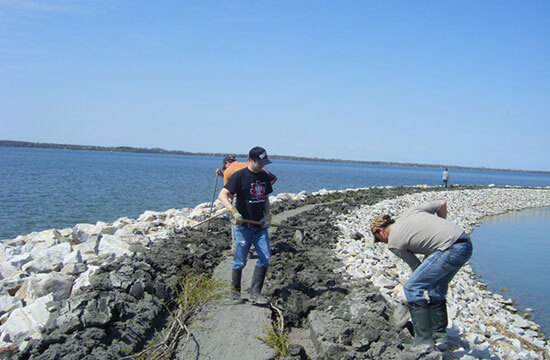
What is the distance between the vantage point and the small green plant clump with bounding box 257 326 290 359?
511cm

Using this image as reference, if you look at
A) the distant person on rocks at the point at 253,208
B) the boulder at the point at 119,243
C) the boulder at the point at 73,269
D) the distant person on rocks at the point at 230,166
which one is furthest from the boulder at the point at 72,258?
the distant person on rocks at the point at 253,208

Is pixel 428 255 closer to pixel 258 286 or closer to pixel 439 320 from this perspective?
pixel 439 320

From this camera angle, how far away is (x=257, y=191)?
20.8 ft

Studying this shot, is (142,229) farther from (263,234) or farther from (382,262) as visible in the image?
(263,234)

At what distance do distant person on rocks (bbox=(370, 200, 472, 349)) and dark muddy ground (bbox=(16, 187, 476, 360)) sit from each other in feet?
1.34

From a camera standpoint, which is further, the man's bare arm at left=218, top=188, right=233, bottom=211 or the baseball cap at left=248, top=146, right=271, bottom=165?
the baseball cap at left=248, top=146, right=271, bottom=165

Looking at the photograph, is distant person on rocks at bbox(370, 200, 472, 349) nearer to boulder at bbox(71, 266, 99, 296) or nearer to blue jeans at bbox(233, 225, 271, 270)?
blue jeans at bbox(233, 225, 271, 270)

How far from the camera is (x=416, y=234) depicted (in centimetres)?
461

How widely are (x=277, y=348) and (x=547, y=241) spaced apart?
60.2 feet

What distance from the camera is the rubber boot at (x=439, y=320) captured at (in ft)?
15.6

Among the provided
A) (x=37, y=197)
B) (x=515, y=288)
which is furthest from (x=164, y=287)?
(x=37, y=197)

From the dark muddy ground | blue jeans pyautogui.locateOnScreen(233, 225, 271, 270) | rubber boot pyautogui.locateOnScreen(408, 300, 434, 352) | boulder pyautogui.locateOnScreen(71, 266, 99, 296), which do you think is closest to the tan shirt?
rubber boot pyautogui.locateOnScreen(408, 300, 434, 352)

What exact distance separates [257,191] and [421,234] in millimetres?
2456

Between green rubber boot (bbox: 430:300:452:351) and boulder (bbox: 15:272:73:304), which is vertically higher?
green rubber boot (bbox: 430:300:452:351)
